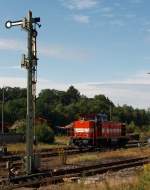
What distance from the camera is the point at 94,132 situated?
138ft

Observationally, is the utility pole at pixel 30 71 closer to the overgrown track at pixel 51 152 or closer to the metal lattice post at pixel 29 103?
the metal lattice post at pixel 29 103

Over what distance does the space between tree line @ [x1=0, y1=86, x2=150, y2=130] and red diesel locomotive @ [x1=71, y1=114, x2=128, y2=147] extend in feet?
106

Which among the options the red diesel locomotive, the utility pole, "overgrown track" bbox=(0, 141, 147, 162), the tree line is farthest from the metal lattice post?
the tree line

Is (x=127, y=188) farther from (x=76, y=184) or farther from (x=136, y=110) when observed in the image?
(x=136, y=110)

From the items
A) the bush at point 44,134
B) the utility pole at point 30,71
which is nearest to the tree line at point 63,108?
the bush at point 44,134

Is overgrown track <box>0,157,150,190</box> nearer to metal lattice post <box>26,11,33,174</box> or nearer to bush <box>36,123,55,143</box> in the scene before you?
metal lattice post <box>26,11,33,174</box>

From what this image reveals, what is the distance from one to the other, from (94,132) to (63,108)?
250 ft

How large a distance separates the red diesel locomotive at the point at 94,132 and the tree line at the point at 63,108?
32.4m

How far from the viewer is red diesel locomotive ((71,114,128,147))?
4191cm

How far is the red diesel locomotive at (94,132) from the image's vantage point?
41.9m

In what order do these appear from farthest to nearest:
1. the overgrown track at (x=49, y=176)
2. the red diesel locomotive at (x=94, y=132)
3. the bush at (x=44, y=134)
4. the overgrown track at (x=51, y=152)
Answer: the bush at (x=44, y=134), the red diesel locomotive at (x=94, y=132), the overgrown track at (x=51, y=152), the overgrown track at (x=49, y=176)

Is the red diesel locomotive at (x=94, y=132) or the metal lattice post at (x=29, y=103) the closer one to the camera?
the metal lattice post at (x=29, y=103)

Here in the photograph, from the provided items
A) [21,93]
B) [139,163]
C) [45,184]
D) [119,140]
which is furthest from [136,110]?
[45,184]

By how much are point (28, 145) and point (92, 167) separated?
14.3 feet
